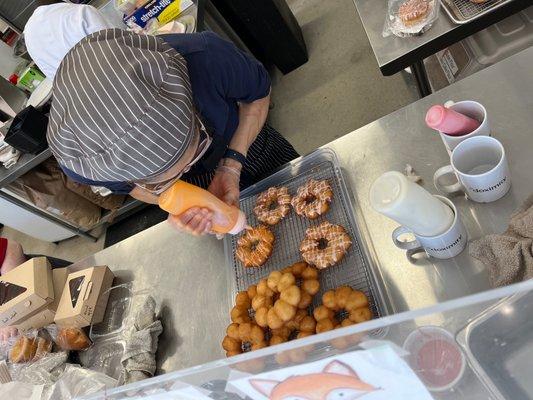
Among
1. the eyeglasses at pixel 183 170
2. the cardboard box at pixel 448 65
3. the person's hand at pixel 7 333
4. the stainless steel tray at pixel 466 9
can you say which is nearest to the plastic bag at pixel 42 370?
the person's hand at pixel 7 333

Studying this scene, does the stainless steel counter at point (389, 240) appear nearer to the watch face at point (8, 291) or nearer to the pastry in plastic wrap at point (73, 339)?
the pastry in plastic wrap at point (73, 339)

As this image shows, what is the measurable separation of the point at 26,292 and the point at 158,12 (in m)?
1.75

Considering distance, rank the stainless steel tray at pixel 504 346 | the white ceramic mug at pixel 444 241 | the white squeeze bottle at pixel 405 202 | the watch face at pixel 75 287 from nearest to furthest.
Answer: the stainless steel tray at pixel 504 346
the white squeeze bottle at pixel 405 202
the white ceramic mug at pixel 444 241
the watch face at pixel 75 287

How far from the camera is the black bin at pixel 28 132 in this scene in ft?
8.25

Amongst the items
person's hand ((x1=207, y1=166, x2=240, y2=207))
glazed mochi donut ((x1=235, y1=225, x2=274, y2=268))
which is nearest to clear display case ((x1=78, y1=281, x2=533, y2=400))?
glazed mochi donut ((x1=235, y1=225, x2=274, y2=268))

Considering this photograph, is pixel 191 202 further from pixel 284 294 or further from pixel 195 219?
pixel 284 294

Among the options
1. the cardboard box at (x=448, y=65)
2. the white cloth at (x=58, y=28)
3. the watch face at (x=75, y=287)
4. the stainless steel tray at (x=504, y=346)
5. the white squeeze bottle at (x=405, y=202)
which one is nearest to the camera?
the stainless steel tray at (x=504, y=346)

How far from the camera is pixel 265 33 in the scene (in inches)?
116

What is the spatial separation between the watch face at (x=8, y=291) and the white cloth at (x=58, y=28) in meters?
1.02

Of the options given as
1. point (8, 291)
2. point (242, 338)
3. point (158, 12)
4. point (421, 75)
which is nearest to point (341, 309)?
point (242, 338)

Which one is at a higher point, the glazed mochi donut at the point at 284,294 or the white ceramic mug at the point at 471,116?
the white ceramic mug at the point at 471,116

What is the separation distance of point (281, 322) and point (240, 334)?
13 centimetres

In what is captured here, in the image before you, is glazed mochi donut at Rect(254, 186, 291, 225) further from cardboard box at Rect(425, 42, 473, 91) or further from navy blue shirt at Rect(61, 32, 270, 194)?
cardboard box at Rect(425, 42, 473, 91)

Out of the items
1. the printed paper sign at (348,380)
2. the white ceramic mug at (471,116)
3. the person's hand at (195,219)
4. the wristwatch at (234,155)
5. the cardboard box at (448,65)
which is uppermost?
the printed paper sign at (348,380)
